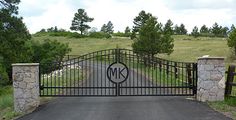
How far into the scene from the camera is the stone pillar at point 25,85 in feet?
45.7

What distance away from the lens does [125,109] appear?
13.2m

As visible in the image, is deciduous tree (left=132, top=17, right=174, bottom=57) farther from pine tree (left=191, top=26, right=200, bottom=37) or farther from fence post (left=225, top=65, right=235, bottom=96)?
pine tree (left=191, top=26, right=200, bottom=37)

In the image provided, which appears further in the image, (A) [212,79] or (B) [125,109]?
(A) [212,79]

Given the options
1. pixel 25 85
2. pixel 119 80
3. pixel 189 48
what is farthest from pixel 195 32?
pixel 25 85

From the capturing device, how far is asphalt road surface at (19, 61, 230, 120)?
11.8 meters

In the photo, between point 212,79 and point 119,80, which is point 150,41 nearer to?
point 119,80

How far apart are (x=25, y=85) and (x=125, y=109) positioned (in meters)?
3.26

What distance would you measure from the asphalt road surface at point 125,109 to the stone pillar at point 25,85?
400mm

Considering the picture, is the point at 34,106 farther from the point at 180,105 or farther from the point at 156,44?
the point at 156,44

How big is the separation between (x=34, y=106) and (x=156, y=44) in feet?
82.9

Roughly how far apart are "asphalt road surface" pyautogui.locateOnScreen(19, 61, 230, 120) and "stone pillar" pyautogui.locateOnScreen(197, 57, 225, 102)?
497 millimetres

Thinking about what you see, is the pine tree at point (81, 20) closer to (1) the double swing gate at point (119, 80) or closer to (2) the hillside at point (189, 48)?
(2) the hillside at point (189, 48)

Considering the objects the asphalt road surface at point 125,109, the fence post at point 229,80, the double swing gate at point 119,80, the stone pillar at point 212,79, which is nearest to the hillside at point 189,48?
the double swing gate at point 119,80

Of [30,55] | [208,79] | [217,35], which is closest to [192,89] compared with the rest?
[208,79]
